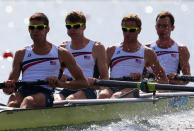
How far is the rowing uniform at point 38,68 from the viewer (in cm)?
892

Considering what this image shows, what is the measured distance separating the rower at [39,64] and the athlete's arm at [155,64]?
7.81ft

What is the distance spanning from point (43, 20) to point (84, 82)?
1.10m

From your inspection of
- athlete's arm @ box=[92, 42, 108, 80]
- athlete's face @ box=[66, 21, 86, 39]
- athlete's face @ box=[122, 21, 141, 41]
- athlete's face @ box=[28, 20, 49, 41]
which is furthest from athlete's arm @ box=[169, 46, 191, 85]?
athlete's face @ box=[28, 20, 49, 41]

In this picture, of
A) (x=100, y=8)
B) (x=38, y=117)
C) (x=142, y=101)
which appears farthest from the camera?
(x=100, y=8)

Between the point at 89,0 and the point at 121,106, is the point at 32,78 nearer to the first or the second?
the point at 121,106

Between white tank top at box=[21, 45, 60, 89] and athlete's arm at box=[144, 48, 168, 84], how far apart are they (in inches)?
102

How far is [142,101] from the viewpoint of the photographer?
10258 mm

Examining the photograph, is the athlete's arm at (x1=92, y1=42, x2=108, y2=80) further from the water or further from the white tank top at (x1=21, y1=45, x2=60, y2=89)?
the white tank top at (x1=21, y1=45, x2=60, y2=89)

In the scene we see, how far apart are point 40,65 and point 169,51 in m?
4.33

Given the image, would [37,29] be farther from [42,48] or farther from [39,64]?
[39,64]

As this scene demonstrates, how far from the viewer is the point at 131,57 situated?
11008 mm

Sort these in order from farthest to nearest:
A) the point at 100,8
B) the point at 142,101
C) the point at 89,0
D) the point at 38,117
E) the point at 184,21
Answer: the point at 89,0 < the point at 100,8 < the point at 184,21 < the point at 142,101 < the point at 38,117

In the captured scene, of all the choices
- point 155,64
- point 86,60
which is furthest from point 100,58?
point 155,64

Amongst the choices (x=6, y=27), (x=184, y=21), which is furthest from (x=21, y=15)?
(x=184, y=21)
